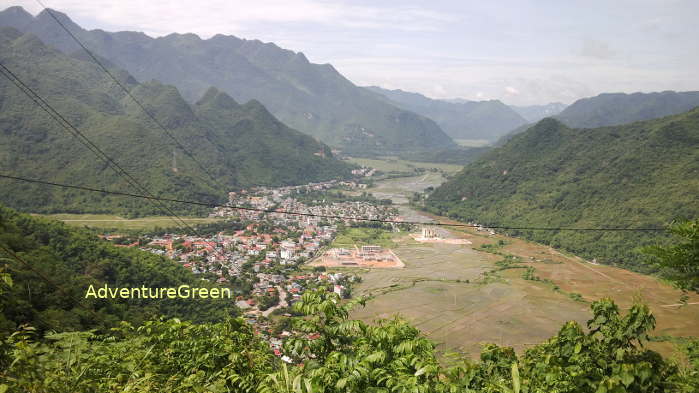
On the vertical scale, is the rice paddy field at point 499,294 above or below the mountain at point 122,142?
below

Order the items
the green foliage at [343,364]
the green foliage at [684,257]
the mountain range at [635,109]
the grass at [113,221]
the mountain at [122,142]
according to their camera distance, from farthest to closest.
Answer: the mountain range at [635,109] < the mountain at [122,142] < the grass at [113,221] < the green foliage at [684,257] < the green foliage at [343,364]

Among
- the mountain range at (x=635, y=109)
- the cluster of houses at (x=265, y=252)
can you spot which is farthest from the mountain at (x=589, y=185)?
the mountain range at (x=635, y=109)

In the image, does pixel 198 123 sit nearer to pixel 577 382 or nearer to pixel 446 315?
pixel 446 315

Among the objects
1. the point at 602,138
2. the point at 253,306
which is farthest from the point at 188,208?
the point at 602,138

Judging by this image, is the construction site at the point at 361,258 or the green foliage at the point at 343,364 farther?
the construction site at the point at 361,258

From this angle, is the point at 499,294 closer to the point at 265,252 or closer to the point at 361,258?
the point at 361,258

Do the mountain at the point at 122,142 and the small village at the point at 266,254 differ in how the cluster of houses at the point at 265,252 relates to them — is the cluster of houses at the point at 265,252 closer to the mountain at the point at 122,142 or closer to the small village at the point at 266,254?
the small village at the point at 266,254
